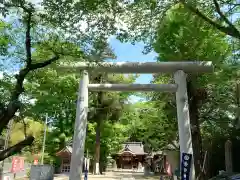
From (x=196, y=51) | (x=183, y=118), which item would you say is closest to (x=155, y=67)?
(x=183, y=118)

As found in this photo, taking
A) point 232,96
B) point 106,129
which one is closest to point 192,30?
point 232,96

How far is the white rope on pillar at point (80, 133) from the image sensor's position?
39.5 ft

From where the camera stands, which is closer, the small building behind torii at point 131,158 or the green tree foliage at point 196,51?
the green tree foliage at point 196,51

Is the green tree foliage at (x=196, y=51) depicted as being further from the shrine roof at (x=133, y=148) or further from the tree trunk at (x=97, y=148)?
the shrine roof at (x=133, y=148)

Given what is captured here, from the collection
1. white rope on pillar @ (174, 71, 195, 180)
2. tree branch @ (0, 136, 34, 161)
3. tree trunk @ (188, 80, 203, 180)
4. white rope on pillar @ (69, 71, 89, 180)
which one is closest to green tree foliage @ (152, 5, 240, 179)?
tree trunk @ (188, 80, 203, 180)

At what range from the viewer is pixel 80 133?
12.7 metres

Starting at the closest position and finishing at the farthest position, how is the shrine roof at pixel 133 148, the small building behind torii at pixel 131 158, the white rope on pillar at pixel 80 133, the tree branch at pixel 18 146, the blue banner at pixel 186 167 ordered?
1. the tree branch at pixel 18 146
2. the blue banner at pixel 186 167
3. the white rope on pillar at pixel 80 133
4. the shrine roof at pixel 133 148
5. the small building behind torii at pixel 131 158

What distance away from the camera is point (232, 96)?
17.0 meters

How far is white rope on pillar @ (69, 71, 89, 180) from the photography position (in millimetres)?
12039

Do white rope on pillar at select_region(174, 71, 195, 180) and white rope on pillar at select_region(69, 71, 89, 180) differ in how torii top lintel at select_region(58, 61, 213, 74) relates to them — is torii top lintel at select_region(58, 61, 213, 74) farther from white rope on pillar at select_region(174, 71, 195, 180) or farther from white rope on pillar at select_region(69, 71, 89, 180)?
white rope on pillar at select_region(69, 71, 89, 180)

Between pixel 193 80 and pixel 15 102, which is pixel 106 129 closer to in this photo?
pixel 193 80

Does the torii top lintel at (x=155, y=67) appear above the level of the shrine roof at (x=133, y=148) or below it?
above

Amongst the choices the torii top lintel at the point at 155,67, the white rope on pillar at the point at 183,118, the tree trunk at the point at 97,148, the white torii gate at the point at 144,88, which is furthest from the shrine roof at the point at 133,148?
the torii top lintel at the point at 155,67

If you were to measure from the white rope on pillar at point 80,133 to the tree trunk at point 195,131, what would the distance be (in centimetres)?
510
